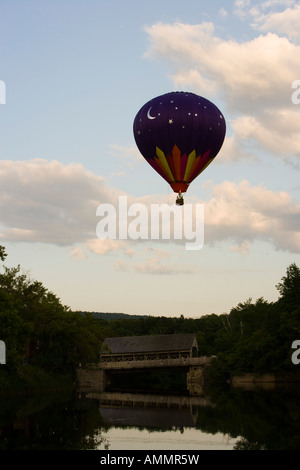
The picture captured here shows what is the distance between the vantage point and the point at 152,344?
76.9 metres

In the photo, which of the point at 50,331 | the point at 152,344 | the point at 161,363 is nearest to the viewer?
the point at 50,331

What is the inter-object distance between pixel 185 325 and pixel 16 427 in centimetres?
8419

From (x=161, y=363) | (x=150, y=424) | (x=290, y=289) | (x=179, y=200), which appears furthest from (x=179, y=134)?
(x=161, y=363)

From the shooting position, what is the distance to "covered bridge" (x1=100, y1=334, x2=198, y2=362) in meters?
75.0

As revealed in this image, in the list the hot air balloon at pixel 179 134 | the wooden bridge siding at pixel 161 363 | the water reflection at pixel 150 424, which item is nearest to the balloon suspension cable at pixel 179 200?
the hot air balloon at pixel 179 134

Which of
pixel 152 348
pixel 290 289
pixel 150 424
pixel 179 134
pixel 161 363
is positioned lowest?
pixel 150 424

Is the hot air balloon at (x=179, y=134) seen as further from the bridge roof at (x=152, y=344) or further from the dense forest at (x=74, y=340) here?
the bridge roof at (x=152, y=344)

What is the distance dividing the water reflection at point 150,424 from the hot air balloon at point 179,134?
12.0 meters

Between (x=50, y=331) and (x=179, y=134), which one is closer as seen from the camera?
(x=179, y=134)

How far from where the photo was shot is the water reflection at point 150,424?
22.6 m

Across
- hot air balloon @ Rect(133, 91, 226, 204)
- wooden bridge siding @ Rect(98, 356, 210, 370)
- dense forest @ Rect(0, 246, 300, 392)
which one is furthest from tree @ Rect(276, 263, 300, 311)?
hot air balloon @ Rect(133, 91, 226, 204)

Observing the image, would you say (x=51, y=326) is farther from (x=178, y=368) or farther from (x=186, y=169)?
(x=186, y=169)

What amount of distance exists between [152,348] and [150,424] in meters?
47.3

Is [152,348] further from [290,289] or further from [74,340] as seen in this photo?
[290,289]
